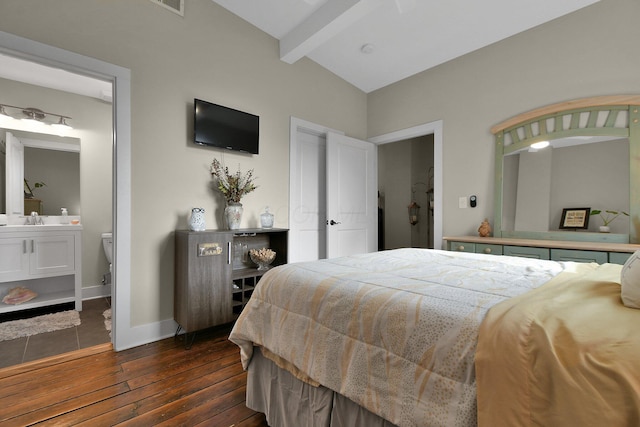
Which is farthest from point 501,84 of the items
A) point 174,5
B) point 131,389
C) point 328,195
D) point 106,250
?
point 106,250

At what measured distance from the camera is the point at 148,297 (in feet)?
8.07

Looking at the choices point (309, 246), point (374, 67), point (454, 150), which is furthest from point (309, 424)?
point (374, 67)

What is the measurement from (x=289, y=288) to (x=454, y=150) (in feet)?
9.58

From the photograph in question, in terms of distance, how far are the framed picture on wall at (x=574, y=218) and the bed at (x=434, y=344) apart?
145 cm

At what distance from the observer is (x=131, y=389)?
175cm

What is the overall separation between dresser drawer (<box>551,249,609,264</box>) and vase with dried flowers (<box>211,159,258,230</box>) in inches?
106

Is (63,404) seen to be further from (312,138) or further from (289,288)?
(312,138)

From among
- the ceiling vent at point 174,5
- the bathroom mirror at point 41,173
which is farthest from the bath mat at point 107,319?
the ceiling vent at point 174,5

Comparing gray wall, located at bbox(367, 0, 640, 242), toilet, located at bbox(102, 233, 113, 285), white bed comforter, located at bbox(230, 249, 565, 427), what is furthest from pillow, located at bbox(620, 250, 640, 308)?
toilet, located at bbox(102, 233, 113, 285)

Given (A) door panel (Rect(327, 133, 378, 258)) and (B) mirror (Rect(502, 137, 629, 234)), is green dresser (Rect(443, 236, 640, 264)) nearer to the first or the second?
(B) mirror (Rect(502, 137, 629, 234))

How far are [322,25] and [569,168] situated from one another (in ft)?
8.61

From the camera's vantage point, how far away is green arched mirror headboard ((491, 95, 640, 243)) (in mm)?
2408

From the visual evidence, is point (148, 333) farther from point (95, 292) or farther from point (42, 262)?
point (95, 292)

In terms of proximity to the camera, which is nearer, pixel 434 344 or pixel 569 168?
pixel 434 344
